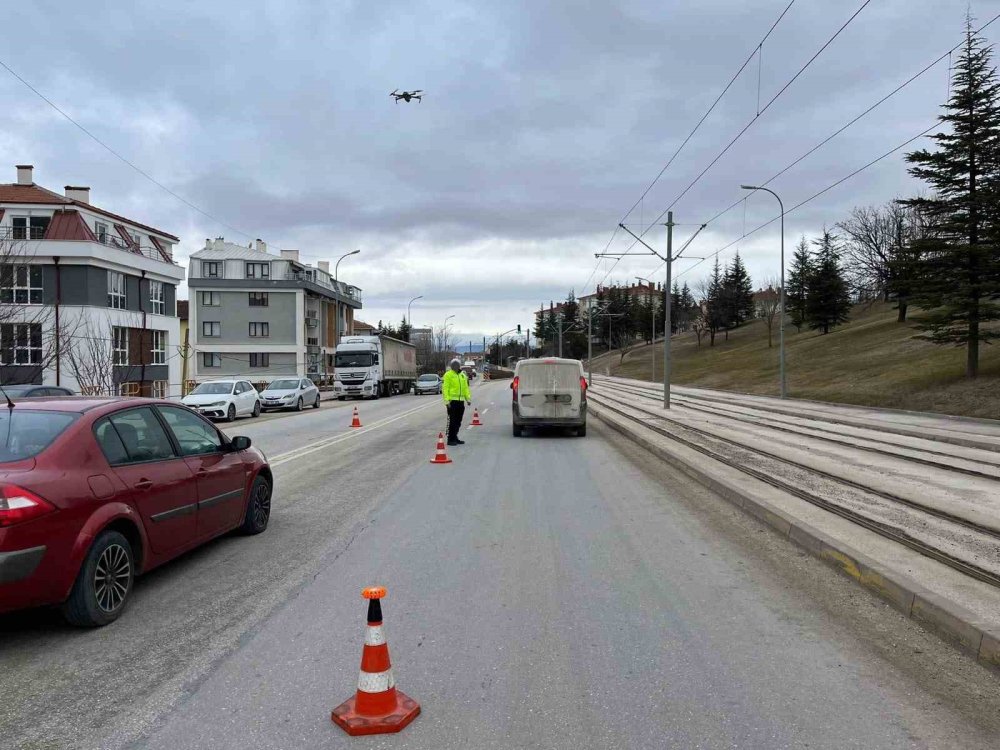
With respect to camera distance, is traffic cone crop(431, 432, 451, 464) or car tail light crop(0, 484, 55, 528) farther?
traffic cone crop(431, 432, 451, 464)

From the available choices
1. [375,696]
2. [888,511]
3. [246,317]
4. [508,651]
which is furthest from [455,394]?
[246,317]

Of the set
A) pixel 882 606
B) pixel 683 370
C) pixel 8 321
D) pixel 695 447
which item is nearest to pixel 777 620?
pixel 882 606

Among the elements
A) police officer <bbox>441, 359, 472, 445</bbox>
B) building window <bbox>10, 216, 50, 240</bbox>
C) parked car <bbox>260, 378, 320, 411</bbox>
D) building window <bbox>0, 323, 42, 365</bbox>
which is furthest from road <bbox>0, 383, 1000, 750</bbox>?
building window <bbox>10, 216, 50, 240</bbox>

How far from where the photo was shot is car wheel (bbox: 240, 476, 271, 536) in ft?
23.3

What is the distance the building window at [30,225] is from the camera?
36.8m

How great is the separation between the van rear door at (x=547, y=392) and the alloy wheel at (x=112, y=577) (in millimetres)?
13202

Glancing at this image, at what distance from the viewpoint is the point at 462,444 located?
16391 millimetres

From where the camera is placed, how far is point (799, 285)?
3253 inches

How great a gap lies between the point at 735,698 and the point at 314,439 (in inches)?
601

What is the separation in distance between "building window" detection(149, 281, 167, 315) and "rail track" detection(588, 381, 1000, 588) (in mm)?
37239

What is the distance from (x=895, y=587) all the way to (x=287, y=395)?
29.5 metres

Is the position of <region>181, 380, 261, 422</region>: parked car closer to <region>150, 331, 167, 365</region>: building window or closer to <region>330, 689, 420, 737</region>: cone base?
<region>150, 331, 167, 365</region>: building window

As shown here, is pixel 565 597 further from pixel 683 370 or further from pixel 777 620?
pixel 683 370

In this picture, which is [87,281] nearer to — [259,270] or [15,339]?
[15,339]
